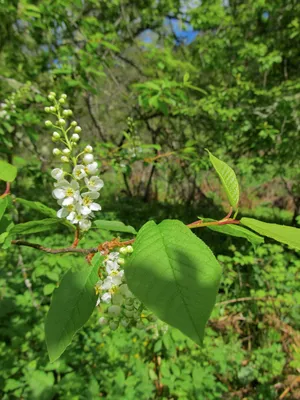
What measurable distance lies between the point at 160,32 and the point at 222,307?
683cm

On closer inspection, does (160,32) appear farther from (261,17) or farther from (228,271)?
(228,271)

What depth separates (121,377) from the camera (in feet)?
7.82

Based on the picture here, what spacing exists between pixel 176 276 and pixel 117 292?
1.45 feet

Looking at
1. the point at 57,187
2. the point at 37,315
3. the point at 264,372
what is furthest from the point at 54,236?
the point at 57,187

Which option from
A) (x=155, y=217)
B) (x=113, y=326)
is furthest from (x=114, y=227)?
(x=155, y=217)

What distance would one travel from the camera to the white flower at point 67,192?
0.89 metres

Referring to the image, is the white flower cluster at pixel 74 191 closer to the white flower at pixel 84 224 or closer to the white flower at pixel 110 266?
the white flower at pixel 84 224

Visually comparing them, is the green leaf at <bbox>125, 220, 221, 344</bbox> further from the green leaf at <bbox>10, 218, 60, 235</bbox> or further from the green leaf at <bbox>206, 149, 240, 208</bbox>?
the green leaf at <bbox>10, 218, 60, 235</bbox>

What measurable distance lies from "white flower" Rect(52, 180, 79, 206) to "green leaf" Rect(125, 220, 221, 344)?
0.36m

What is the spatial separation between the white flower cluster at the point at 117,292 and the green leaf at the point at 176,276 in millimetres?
217

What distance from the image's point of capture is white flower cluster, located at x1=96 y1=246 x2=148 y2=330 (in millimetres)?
836

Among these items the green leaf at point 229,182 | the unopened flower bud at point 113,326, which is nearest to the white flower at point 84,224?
the unopened flower bud at point 113,326

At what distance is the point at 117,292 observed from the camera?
35.1 inches

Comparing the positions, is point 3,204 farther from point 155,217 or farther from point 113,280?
point 155,217
